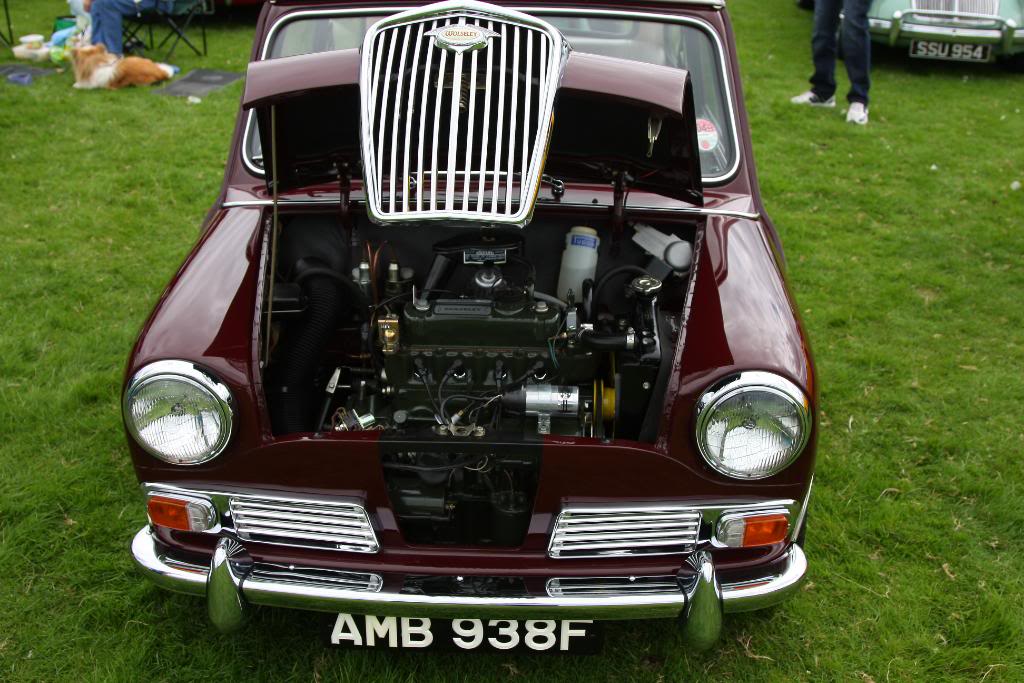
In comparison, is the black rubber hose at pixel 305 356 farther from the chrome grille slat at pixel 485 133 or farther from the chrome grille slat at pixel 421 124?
the chrome grille slat at pixel 485 133

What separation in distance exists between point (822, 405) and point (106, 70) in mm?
7011

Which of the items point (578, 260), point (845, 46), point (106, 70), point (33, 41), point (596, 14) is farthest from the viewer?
point (33, 41)

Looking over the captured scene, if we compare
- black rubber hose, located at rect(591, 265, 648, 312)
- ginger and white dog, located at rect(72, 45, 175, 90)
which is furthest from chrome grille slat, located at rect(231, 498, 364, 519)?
ginger and white dog, located at rect(72, 45, 175, 90)

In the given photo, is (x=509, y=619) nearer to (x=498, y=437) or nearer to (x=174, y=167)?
(x=498, y=437)

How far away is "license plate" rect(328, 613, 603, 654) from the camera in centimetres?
227

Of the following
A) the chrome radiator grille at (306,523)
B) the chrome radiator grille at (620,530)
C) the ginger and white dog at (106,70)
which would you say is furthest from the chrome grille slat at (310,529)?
the ginger and white dog at (106,70)

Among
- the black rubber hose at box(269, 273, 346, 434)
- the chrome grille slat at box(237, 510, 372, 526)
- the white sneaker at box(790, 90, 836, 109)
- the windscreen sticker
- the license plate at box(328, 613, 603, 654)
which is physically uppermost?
the windscreen sticker

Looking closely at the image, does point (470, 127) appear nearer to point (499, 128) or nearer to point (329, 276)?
point (499, 128)

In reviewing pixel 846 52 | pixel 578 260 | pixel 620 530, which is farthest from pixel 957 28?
pixel 620 530

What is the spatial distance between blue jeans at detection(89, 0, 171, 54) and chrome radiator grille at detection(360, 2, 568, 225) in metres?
6.98

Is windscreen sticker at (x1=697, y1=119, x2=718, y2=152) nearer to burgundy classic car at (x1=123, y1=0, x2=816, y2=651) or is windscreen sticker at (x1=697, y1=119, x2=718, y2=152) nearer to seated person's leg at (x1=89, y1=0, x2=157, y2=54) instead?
burgundy classic car at (x1=123, y1=0, x2=816, y2=651)

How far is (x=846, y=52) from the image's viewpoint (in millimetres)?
7324

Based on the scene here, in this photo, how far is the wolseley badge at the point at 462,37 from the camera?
8.22 feet

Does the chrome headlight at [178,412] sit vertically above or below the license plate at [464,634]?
above
